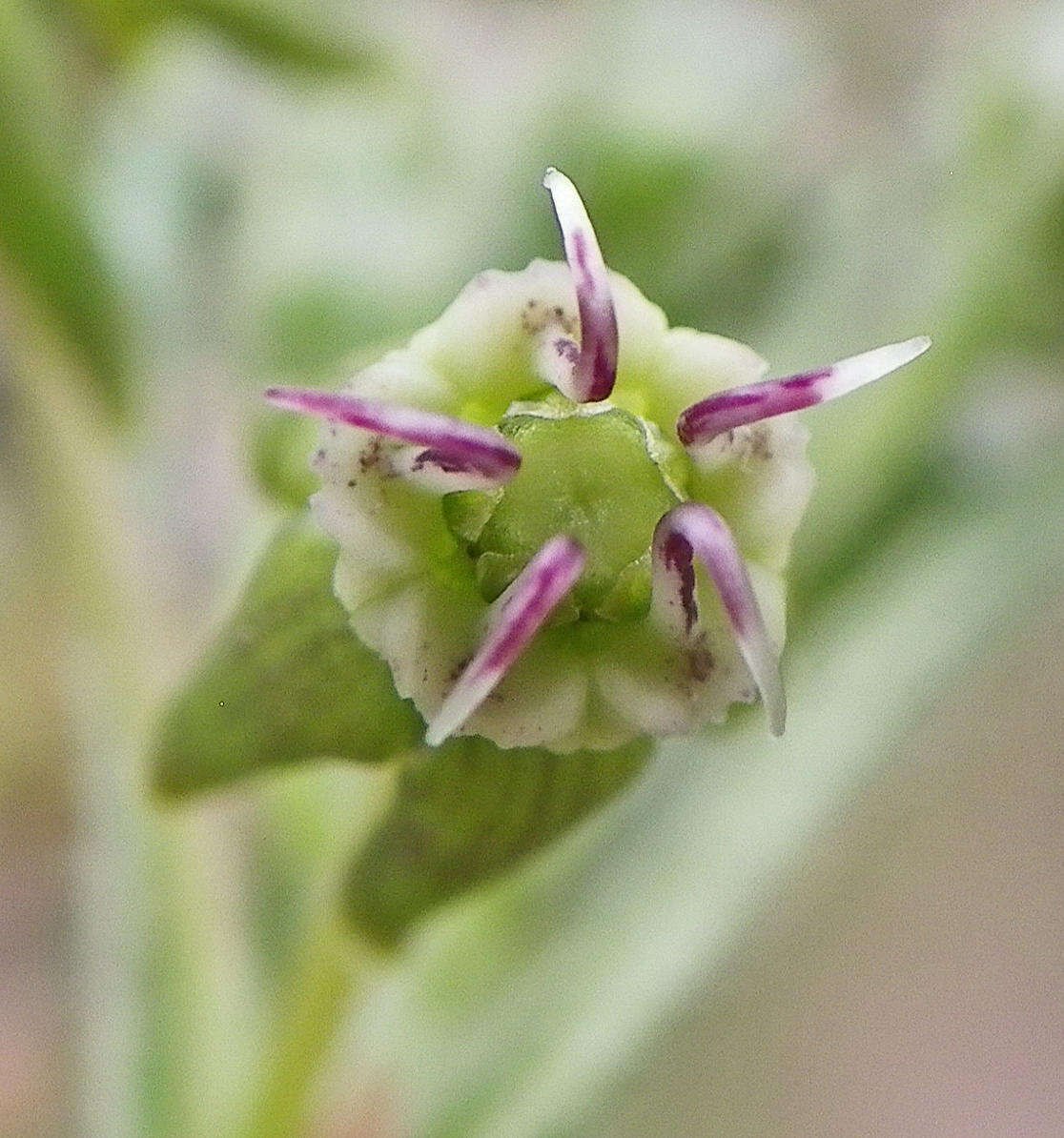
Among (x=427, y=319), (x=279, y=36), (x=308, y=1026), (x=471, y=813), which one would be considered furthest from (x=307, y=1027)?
(x=279, y=36)

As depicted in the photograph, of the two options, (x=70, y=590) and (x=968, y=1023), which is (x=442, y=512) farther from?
(x=968, y=1023)

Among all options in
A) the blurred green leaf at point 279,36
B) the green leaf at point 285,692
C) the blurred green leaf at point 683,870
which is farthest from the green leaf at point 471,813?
the blurred green leaf at point 279,36

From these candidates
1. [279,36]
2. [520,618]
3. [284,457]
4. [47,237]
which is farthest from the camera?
[279,36]

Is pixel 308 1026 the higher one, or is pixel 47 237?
pixel 47 237

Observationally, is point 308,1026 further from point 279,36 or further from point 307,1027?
point 279,36

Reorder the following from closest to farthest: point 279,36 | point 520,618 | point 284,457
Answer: point 520,618 → point 284,457 → point 279,36

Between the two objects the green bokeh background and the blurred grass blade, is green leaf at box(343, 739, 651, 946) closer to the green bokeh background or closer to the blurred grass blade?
the green bokeh background

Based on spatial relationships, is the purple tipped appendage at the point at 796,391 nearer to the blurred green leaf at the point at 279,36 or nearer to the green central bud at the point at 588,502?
the green central bud at the point at 588,502

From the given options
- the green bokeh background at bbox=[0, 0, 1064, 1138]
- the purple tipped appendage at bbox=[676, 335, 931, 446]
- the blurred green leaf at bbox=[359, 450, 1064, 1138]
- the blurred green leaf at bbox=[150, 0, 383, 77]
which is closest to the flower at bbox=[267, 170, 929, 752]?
the purple tipped appendage at bbox=[676, 335, 931, 446]

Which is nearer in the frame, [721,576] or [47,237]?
[721,576]
